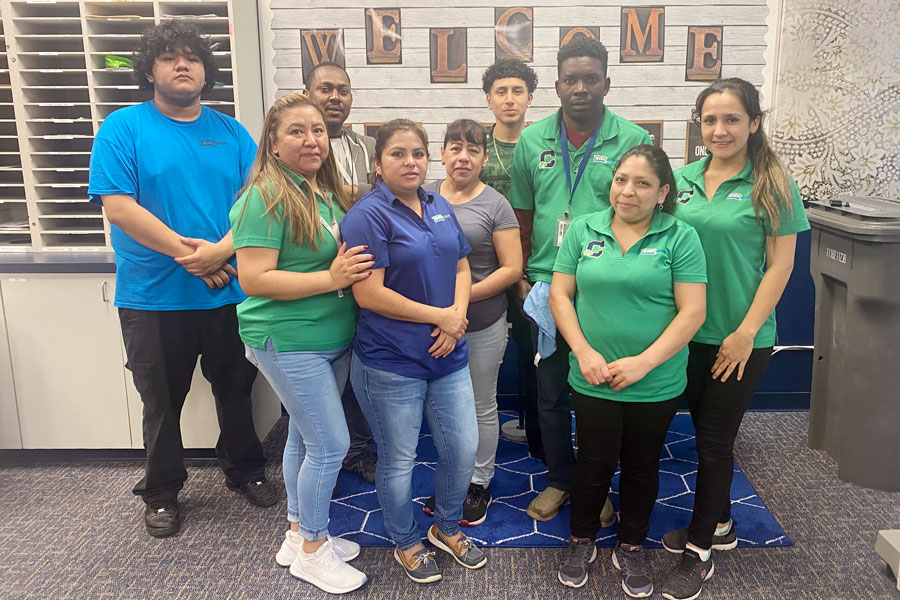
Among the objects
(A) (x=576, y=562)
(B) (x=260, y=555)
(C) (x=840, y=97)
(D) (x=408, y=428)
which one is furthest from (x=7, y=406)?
(C) (x=840, y=97)

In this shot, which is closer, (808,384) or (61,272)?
(61,272)

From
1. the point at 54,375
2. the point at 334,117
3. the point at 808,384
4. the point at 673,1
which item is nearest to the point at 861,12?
the point at 673,1

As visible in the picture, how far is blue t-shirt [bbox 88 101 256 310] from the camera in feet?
7.80

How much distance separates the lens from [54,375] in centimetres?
301

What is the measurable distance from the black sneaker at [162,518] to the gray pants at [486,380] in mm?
1109

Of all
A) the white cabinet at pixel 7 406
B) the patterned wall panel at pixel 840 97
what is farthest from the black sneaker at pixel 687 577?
the white cabinet at pixel 7 406

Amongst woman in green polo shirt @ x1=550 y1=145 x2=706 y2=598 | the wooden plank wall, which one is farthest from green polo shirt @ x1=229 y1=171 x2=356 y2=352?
the wooden plank wall

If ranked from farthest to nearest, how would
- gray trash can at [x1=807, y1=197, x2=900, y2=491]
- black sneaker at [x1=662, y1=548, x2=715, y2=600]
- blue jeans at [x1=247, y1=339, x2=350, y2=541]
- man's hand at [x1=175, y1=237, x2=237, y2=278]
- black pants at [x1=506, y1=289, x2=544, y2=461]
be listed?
1. black pants at [x1=506, y1=289, x2=544, y2=461]
2. gray trash can at [x1=807, y1=197, x2=900, y2=491]
3. man's hand at [x1=175, y1=237, x2=237, y2=278]
4. black sneaker at [x1=662, y1=548, x2=715, y2=600]
5. blue jeans at [x1=247, y1=339, x2=350, y2=541]

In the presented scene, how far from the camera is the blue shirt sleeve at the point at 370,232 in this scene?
1.94 metres

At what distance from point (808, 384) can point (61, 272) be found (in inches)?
143

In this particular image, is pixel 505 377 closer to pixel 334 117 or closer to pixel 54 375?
pixel 334 117

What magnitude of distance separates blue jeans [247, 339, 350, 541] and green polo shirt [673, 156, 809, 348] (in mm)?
1118

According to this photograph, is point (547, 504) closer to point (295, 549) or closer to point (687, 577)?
point (687, 577)

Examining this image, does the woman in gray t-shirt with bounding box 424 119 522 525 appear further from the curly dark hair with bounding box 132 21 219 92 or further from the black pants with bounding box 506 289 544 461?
the curly dark hair with bounding box 132 21 219 92
